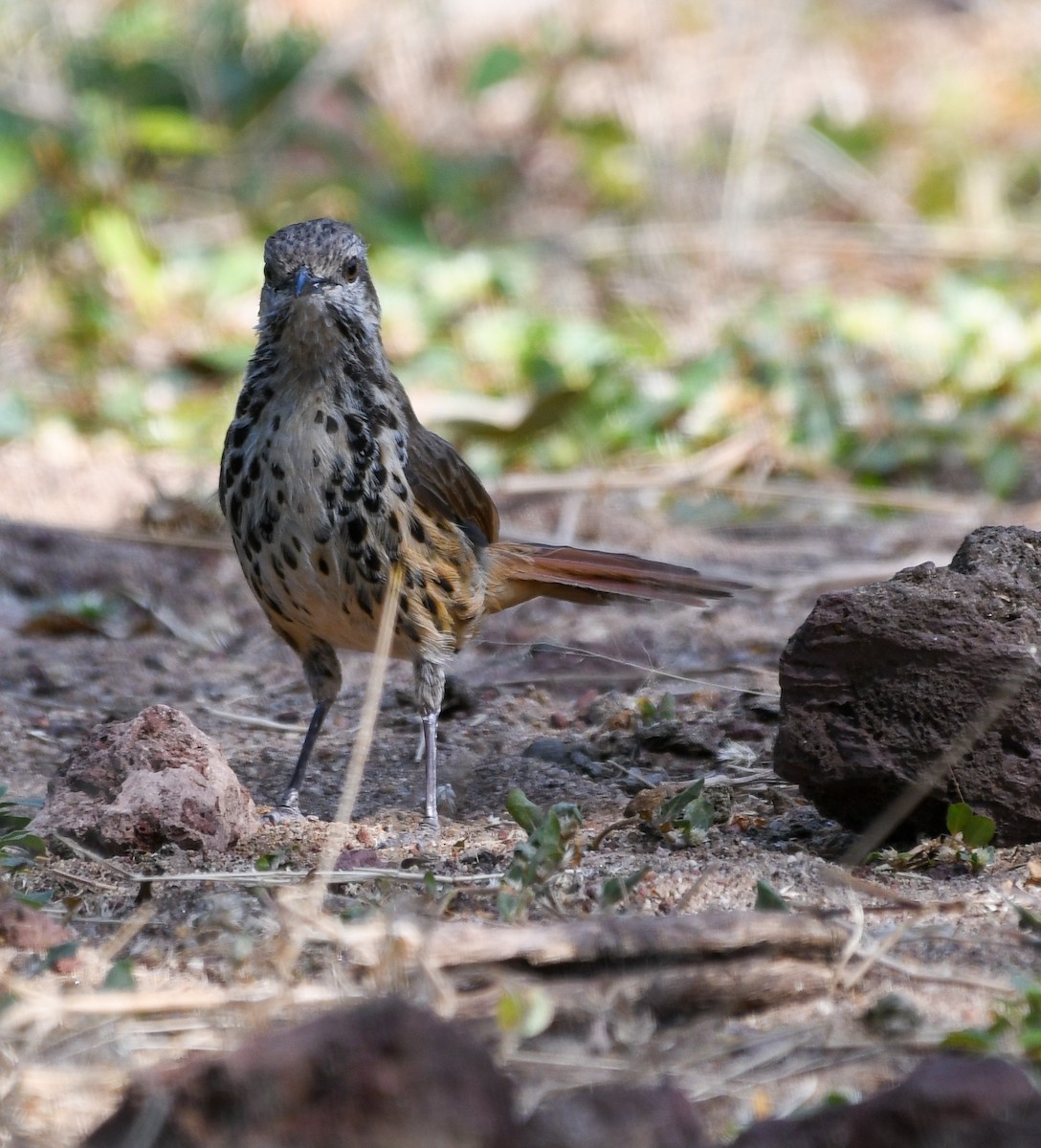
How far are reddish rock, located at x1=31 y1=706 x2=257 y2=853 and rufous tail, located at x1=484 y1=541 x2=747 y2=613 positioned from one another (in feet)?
3.36

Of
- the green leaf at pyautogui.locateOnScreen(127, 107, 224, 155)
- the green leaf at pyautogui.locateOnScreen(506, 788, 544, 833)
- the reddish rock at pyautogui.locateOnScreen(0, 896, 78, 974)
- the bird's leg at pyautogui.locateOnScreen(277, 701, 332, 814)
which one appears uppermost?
the green leaf at pyautogui.locateOnScreen(127, 107, 224, 155)

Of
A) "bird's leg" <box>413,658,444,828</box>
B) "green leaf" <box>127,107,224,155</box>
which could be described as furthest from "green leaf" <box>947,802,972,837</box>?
"green leaf" <box>127,107,224,155</box>

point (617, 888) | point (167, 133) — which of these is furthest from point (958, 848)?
point (167, 133)

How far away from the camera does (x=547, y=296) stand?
28.3 feet

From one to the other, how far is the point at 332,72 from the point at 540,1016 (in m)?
8.41

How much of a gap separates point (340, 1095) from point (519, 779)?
2196 millimetres

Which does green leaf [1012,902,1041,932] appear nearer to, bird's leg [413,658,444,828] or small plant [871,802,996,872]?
small plant [871,802,996,872]

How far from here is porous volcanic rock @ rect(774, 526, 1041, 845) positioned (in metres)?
3.08

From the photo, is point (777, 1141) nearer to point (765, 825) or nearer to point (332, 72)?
point (765, 825)

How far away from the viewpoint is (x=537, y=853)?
2.95 meters

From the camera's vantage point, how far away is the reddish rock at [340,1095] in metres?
1.83

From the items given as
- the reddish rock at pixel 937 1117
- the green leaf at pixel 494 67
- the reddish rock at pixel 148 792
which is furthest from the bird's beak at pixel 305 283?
the green leaf at pixel 494 67

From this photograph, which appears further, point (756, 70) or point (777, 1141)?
point (756, 70)

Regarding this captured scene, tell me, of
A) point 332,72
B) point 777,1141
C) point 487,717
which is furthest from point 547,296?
point 777,1141
